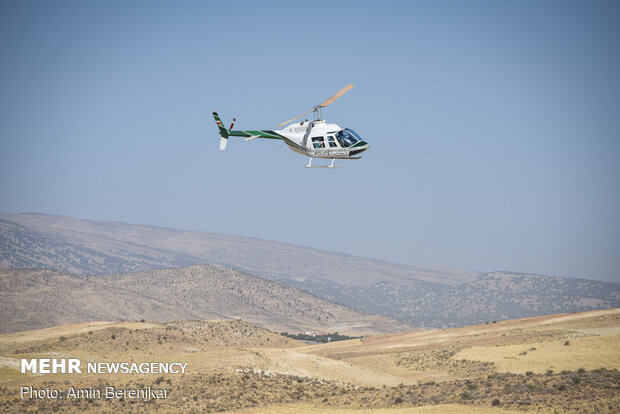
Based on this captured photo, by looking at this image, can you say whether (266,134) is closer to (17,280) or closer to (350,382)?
(350,382)

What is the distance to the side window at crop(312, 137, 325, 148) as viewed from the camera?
137ft

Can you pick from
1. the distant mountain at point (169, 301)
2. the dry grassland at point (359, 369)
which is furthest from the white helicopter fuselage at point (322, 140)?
the distant mountain at point (169, 301)

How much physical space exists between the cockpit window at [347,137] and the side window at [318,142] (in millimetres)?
1088

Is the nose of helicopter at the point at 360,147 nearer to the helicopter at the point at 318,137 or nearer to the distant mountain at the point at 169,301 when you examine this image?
the helicopter at the point at 318,137

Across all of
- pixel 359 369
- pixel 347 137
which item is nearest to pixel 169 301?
pixel 359 369

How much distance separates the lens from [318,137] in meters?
41.9

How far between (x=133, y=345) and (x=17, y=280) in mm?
66515

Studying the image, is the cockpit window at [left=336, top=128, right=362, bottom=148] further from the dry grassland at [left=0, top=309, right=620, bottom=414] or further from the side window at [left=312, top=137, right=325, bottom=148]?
the dry grassland at [left=0, top=309, right=620, bottom=414]

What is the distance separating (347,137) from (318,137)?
1.94 meters

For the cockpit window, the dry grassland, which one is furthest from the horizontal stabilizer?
the dry grassland

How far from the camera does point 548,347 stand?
48.7m

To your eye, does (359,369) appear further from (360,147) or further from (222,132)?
(222,132)

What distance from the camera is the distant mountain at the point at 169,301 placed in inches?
4161

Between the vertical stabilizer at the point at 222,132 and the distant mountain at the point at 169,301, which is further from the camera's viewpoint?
the distant mountain at the point at 169,301
